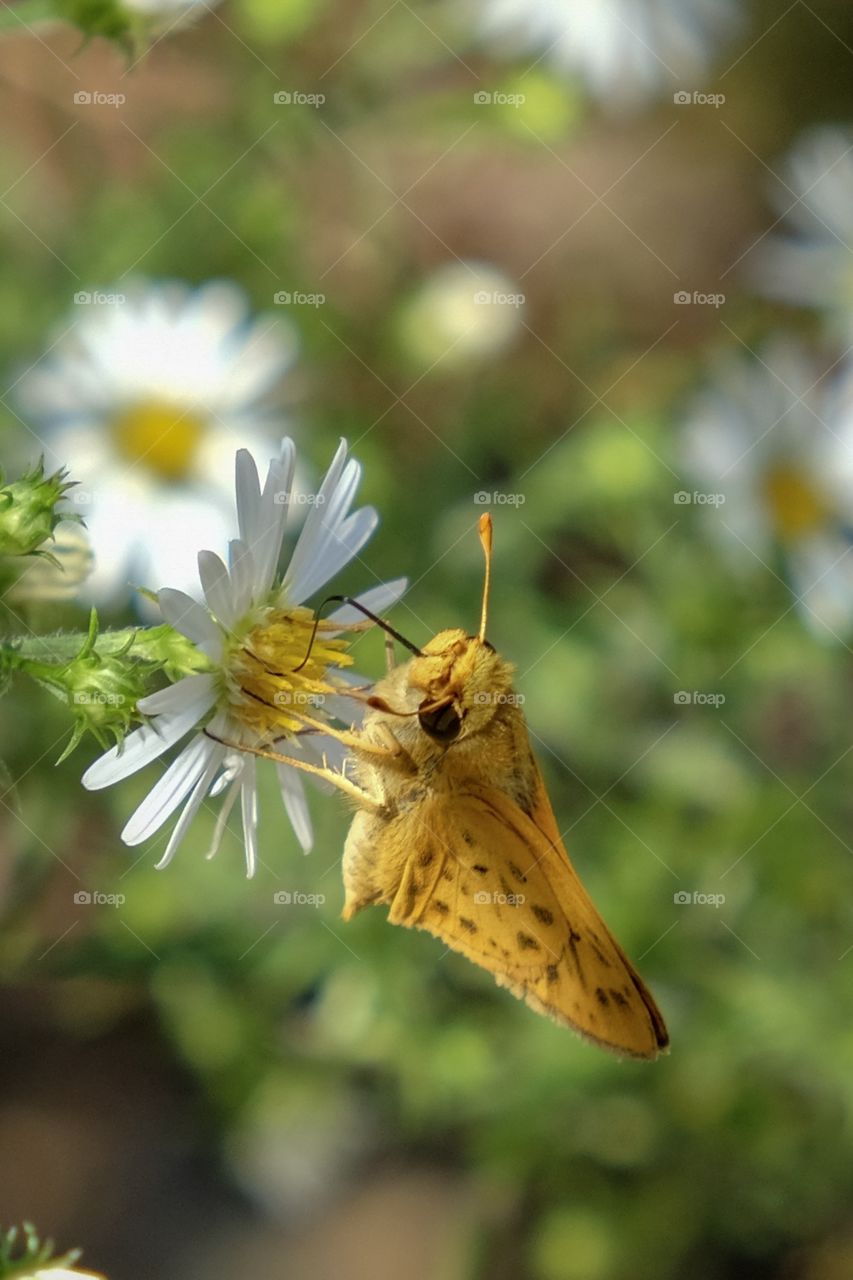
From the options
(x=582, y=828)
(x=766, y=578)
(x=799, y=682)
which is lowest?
(x=582, y=828)

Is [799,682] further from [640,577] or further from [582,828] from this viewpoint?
[582,828]

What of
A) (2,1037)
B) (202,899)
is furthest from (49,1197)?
(202,899)

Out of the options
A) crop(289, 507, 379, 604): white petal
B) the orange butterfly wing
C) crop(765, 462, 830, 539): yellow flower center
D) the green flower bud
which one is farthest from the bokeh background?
the green flower bud

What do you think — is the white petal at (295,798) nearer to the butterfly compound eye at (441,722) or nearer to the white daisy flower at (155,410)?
the butterfly compound eye at (441,722)

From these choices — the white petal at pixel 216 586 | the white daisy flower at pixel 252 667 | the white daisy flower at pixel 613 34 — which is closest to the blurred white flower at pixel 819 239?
the white daisy flower at pixel 613 34

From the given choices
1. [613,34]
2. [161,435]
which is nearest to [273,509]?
[161,435]
